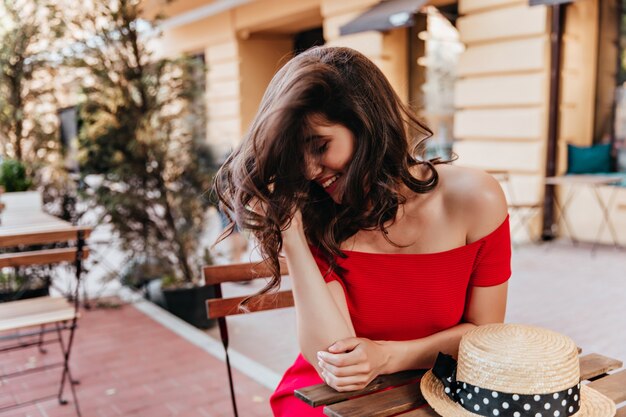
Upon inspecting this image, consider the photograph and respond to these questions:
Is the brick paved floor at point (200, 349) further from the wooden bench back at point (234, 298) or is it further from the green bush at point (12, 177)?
the wooden bench back at point (234, 298)

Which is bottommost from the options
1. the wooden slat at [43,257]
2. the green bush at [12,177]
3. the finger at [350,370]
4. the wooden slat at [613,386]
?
the wooden slat at [43,257]

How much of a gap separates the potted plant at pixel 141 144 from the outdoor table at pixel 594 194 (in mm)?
4334

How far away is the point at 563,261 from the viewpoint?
716cm

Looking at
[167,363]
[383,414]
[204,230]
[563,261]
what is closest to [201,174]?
[204,230]

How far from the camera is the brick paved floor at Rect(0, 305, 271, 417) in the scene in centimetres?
366

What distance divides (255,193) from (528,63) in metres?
7.55

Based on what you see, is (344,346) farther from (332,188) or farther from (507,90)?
(507,90)

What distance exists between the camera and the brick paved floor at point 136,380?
3656mm

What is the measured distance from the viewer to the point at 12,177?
5.70 metres

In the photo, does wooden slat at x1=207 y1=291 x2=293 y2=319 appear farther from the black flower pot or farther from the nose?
the black flower pot

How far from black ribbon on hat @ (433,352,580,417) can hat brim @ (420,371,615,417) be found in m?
0.02

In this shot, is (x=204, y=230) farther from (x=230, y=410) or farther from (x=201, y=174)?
(x=230, y=410)

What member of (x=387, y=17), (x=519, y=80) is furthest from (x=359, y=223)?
(x=519, y=80)

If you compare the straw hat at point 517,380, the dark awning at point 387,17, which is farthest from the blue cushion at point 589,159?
the straw hat at point 517,380
